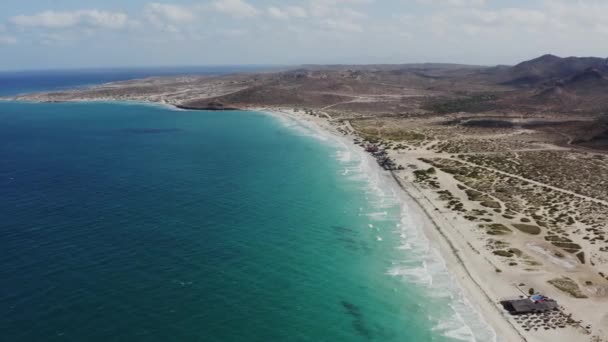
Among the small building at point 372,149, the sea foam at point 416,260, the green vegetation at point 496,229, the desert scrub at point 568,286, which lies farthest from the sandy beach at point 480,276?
the small building at point 372,149

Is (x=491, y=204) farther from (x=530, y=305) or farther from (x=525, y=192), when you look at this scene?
(x=530, y=305)

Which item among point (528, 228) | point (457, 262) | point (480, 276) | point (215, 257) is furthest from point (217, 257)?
point (528, 228)

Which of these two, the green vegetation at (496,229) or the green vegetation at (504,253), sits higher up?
the green vegetation at (496,229)

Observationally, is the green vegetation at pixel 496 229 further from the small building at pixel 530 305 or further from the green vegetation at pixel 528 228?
the small building at pixel 530 305

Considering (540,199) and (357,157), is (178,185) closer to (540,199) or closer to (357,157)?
(357,157)

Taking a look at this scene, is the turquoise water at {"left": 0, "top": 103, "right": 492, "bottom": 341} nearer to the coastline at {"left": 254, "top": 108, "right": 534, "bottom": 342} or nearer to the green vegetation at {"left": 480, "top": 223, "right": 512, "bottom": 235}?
the coastline at {"left": 254, "top": 108, "right": 534, "bottom": 342}

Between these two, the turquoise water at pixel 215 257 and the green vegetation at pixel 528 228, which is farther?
the green vegetation at pixel 528 228
